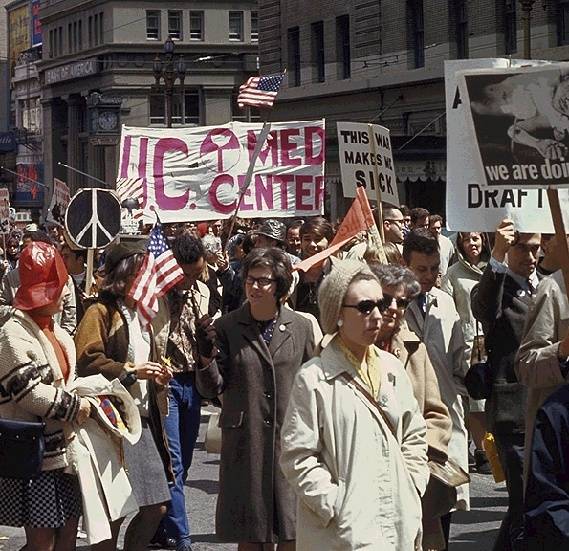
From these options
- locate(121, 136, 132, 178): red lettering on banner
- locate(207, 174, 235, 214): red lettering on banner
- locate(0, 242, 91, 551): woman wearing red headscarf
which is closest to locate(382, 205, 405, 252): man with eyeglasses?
locate(207, 174, 235, 214): red lettering on banner

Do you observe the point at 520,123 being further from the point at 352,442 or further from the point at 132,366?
the point at 132,366

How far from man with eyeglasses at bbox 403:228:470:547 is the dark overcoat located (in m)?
0.69

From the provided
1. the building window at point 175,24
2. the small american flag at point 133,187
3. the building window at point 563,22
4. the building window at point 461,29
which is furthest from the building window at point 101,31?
the small american flag at point 133,187

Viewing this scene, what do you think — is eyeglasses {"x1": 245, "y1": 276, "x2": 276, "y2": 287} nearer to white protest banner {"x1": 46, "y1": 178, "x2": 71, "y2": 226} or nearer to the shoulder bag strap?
the shoulder bag strap

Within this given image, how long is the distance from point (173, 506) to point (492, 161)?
304 centimetres

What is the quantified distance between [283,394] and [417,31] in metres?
38.5

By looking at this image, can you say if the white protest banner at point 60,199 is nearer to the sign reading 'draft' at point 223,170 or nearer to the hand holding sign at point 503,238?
the sign reading 'draft' at point 223,170

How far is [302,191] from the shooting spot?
544 inches

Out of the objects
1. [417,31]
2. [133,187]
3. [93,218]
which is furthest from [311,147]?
[417,31]

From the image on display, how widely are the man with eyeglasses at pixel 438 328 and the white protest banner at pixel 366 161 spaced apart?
2889 millimetres

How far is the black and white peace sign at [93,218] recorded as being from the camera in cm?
1281

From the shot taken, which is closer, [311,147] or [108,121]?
[311,147]

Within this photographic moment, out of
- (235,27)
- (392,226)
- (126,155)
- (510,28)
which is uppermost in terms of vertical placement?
(235,27)

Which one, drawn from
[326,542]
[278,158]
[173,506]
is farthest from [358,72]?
[326,542]
